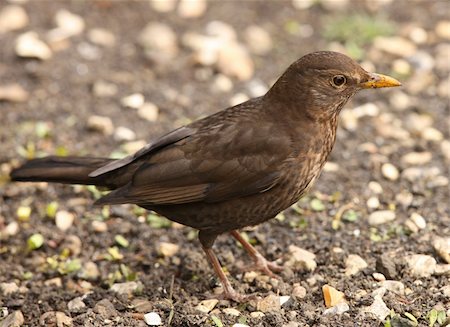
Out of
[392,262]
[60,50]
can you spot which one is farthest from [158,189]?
[60,50]

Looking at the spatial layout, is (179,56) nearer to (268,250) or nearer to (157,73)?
(157,73)

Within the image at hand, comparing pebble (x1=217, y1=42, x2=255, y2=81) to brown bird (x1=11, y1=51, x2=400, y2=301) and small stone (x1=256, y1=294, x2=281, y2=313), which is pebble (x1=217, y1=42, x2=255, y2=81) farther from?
small stone (x1=256, y1=294, x2=281, y2=313)

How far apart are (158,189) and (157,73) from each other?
9.30 ft

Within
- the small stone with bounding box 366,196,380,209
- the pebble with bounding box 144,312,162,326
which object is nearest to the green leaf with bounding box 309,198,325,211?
the small stone with bounding box 366,196,380,209

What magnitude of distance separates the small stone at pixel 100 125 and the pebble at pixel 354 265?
2531 millimetres

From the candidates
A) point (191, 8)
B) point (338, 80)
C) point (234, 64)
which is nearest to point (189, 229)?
point (338, 80)

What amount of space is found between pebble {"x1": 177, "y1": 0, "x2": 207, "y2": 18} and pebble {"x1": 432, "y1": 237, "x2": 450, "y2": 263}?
4.15 metres

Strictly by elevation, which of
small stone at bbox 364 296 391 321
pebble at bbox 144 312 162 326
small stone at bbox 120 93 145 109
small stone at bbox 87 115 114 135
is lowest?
small stone at bbox 364 296 391 321

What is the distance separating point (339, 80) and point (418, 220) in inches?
47.3

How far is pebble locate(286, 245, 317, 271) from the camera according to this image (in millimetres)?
5046

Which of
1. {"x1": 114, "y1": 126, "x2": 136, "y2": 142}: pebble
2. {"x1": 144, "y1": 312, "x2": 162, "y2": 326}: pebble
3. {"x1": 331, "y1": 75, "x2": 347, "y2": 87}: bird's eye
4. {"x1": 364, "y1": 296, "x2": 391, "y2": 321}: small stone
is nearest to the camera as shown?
{"x1": 364, "y1": 296, "x2": 391, "y2": 321}: small stone

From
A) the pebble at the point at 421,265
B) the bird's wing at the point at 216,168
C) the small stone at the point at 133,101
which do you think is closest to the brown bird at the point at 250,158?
the bird's wing at the point at 216,168

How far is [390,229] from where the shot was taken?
17.6 feet

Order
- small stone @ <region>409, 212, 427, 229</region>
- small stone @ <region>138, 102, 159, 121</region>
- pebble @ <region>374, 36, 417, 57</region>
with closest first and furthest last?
1. small stone @ <region>409, 212, 427, 229</region>
2. small stone @ <region>138, 102, 159, 121</region>
3. pebble @ <region>374, 36, 417, 57</region>
